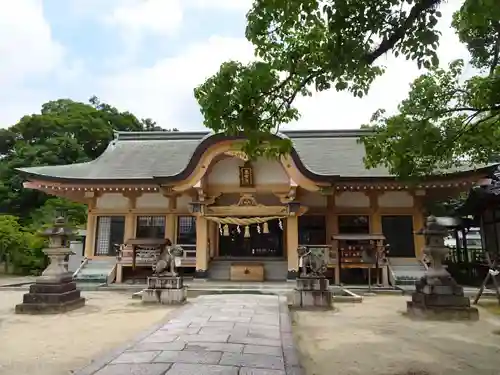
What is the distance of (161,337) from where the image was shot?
507cm

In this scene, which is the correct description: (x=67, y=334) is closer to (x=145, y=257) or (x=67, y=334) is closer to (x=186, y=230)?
(x=145, y=257)

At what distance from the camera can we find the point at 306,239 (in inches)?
553

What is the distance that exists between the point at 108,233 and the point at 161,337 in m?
10.4

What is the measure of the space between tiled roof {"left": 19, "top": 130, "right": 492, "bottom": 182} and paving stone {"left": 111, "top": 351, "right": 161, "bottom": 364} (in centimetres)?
898

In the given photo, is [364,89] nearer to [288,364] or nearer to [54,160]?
[288,364]

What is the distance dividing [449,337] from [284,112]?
4346 mm

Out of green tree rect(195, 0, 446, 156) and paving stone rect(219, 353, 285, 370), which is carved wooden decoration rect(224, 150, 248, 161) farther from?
paving stone rect(219, 353, 285, 370)

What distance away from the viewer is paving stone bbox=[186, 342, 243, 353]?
14.4 feet

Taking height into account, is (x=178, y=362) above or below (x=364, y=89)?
below

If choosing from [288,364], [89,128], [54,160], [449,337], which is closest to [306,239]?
[449,337]

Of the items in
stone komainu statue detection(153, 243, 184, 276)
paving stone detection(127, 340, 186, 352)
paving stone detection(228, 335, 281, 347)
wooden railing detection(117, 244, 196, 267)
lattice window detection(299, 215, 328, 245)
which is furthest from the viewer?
lattice window detection(299, 215, 328, 245)

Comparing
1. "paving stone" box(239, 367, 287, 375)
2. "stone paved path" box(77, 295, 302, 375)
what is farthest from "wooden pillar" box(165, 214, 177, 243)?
"paving stone" box(239, 367, 287, 375)

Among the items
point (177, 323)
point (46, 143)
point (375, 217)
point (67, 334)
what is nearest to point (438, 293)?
point (177, 323)

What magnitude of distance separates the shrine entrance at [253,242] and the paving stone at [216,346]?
1020 cm
